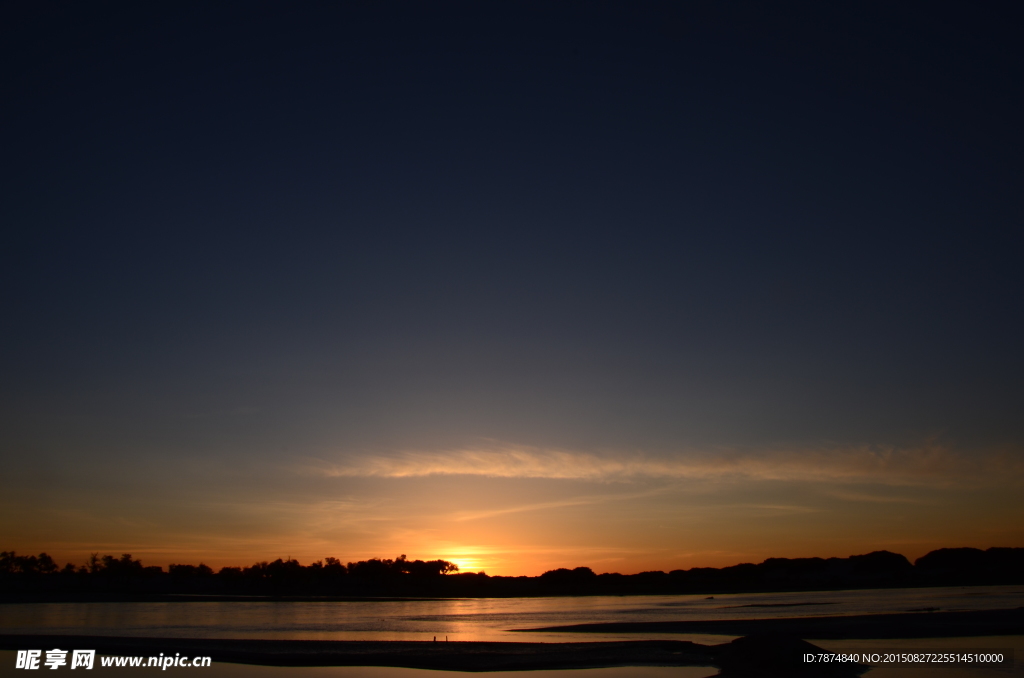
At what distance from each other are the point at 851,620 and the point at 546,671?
35.7 metres

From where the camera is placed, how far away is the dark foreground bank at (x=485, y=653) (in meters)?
30.0

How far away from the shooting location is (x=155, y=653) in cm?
3762

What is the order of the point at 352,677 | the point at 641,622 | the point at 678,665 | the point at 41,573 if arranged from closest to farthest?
the point at 352,677 → the point at 678,665 → the point at 641,622 → the point at 41,573

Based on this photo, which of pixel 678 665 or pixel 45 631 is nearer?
pixel 678 665

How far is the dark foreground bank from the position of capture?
98.4ft

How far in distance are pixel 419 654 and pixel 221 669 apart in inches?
420

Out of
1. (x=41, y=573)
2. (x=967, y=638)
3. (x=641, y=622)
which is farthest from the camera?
(x=41, y=573)

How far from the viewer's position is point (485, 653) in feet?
123

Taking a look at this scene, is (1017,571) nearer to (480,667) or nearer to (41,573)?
(480,667)

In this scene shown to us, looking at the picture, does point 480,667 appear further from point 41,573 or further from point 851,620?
point 41,573

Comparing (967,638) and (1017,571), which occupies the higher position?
(967,638)

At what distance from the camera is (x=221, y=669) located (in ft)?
107

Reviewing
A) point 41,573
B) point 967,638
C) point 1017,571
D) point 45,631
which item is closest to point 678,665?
point 967,638

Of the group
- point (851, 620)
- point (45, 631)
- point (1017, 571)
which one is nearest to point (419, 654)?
point (45, 631)
